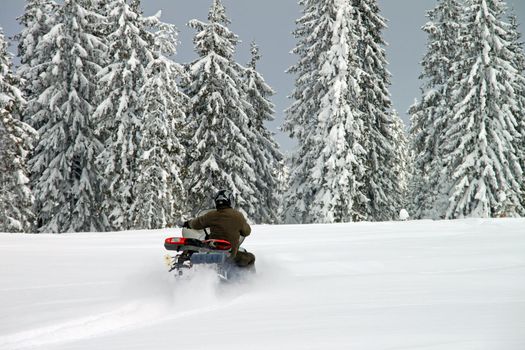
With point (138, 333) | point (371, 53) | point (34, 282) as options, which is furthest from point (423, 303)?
point (371, 53)

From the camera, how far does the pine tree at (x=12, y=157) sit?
87.7 feet

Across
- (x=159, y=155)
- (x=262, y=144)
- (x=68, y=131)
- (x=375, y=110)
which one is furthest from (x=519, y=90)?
(x=68, y=131)

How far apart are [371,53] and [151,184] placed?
15475 mm

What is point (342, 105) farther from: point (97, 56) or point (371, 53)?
point (97, 56)

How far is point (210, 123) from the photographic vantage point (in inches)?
1163

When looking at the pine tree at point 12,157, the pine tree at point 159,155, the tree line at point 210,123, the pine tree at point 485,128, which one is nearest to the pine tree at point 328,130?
the tree line at point 210,123

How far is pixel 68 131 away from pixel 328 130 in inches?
605

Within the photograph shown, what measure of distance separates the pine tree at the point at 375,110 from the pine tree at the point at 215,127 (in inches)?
276

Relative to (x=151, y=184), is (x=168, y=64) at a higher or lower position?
higher

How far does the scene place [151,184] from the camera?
26062 mm

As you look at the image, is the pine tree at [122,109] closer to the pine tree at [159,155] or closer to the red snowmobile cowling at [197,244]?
the pine tree at [159,155]

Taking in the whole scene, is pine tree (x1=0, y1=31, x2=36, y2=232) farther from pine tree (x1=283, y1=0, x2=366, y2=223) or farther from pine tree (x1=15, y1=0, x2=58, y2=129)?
pine tree (x1=283, y1=0, x2=366, y2=223)

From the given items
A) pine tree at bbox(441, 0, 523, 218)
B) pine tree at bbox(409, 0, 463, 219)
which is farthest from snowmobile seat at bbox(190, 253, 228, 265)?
pine tree at bbox(409, 0, 463, 219)

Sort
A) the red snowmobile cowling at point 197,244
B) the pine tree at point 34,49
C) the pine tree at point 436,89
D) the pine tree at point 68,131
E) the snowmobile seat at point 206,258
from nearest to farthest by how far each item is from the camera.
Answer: the snowmobile seat at point 206,258
the red snowmobile cowling at point 197,244
the pine tree at point 68,131
the pine tree at point 34,49
the pine tree at point 436,89
